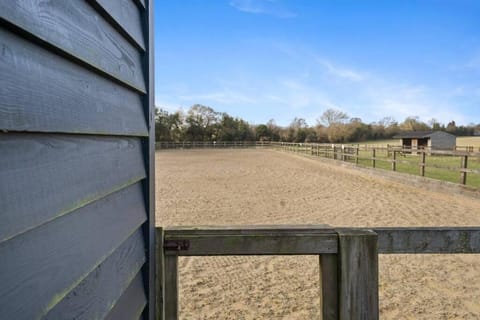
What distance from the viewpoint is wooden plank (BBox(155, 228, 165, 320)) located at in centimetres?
110

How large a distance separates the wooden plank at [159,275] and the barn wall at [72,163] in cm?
3

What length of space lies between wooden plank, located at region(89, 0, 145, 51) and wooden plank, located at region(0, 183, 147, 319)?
51cm

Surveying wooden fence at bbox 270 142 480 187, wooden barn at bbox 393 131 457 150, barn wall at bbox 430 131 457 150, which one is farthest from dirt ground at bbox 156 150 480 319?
barn wall at bbox 430 131 457 150

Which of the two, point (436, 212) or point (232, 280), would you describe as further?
point (436, 212)

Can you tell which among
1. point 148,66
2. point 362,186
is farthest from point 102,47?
point 362,186

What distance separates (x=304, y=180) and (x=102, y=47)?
→ 8990 millimetres

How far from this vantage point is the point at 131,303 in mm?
947

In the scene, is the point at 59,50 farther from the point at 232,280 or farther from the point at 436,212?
the point at 436,212

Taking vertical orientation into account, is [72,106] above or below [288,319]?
above

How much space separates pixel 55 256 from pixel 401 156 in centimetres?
2590

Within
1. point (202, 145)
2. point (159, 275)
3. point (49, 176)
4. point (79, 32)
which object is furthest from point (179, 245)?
point (202, 145)

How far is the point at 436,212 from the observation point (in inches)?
205

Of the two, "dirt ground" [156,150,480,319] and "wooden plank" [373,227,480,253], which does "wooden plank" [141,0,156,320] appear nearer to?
"wooden plank" [373,227,480,253]

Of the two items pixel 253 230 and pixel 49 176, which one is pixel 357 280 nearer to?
pixel 253 230
